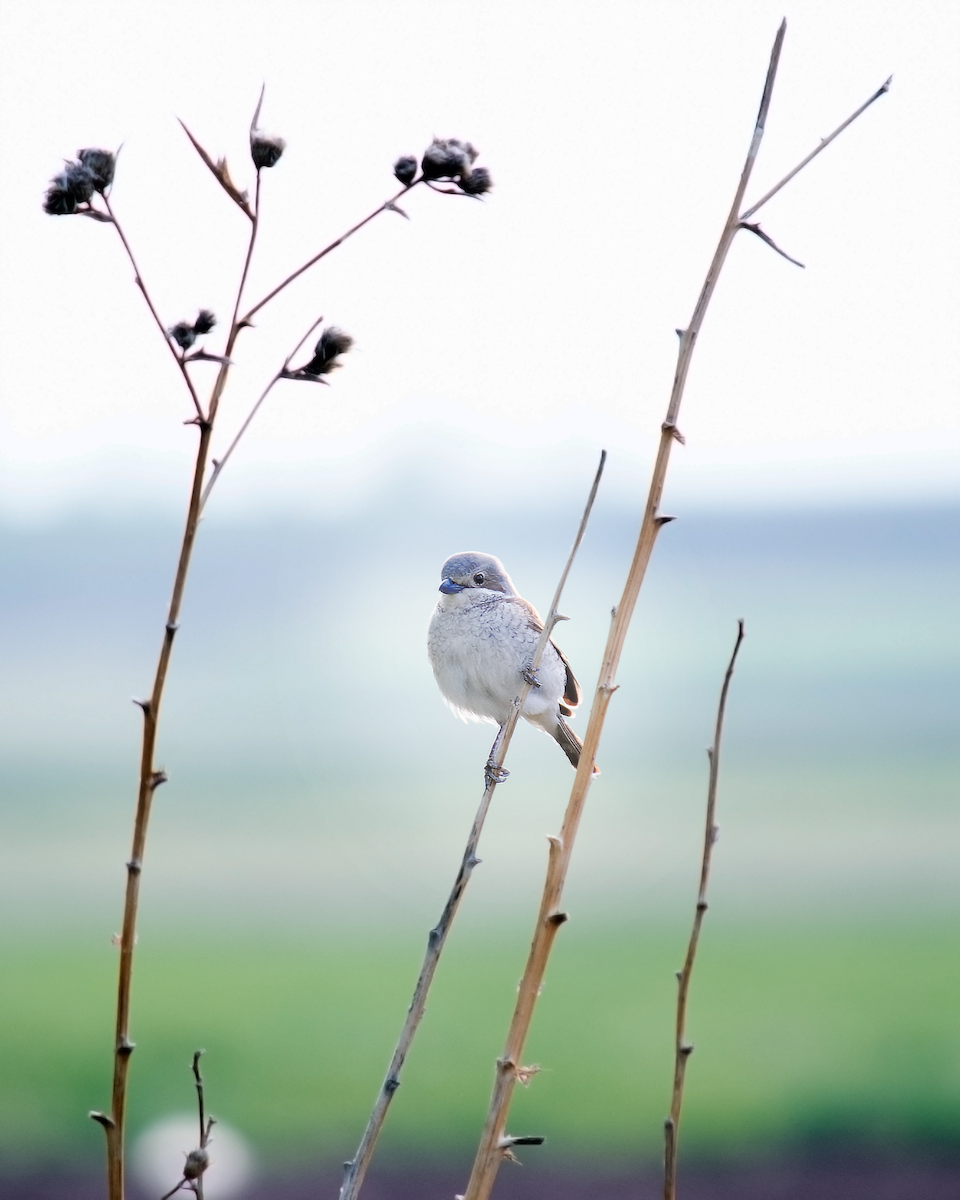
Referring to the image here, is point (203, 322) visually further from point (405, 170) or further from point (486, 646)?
point (486, 646)

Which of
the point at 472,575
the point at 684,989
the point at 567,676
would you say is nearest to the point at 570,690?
the point at 567,676

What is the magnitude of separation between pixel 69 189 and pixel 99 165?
0.13 feet

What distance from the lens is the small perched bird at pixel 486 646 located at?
320 cm

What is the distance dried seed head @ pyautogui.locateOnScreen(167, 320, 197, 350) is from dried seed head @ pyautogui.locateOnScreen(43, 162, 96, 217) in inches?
6.5

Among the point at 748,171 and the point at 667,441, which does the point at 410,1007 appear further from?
the point at 748,171

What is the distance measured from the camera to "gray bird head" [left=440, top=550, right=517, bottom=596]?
3.07m

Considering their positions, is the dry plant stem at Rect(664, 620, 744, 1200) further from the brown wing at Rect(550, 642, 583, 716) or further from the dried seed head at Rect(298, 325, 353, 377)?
the brown wing at Rect(550, 642, 583, 716)

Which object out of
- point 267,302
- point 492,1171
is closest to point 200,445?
point 267,302

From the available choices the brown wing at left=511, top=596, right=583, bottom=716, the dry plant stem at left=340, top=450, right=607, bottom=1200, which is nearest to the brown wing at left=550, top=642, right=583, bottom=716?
the brown wing at left=511, top=596, right=583, bottom=716

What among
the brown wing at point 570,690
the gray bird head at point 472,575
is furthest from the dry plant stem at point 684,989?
the brown wing at point 570,690

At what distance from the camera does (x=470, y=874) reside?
47.2 inches

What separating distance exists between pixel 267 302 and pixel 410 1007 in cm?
70

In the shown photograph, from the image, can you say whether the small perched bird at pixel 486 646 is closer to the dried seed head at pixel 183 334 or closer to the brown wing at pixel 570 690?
the brown wing at pixel 570 690

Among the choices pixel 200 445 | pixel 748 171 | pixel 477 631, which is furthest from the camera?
pixel 477 631
